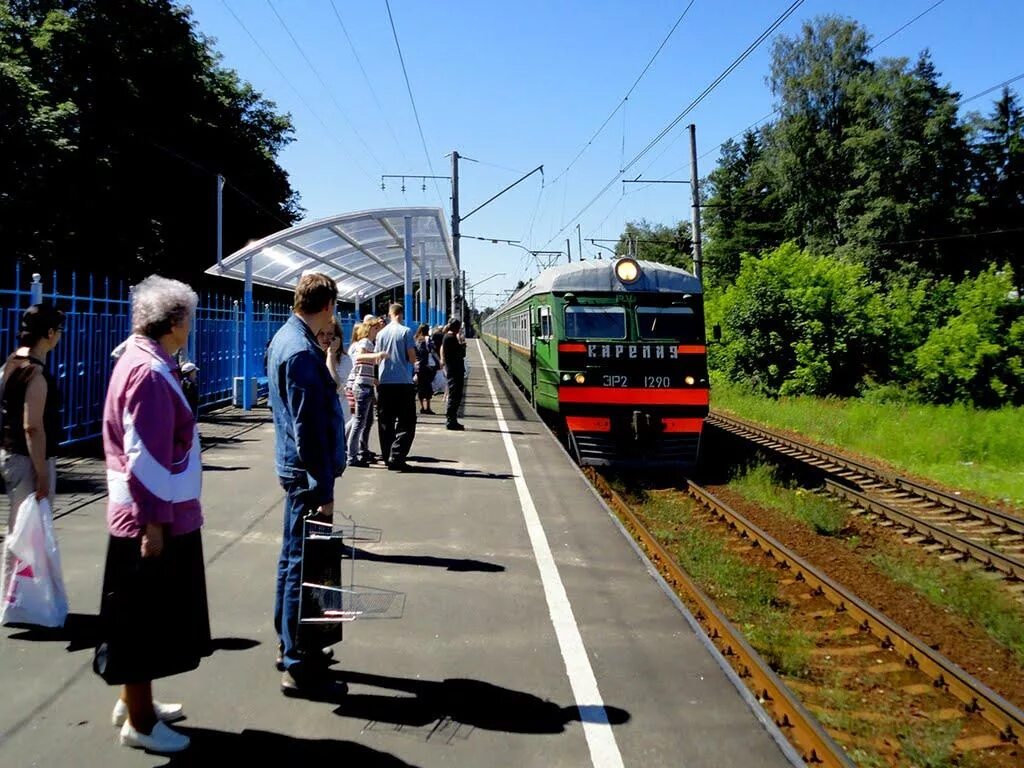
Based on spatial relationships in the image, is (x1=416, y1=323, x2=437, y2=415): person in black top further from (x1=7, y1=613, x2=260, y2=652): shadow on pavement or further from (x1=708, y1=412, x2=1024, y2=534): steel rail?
(x1=7, y1=613, x2=260, y2=652): shadow on pavement

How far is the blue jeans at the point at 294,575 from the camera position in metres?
4.12

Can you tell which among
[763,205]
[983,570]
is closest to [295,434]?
[983,570]

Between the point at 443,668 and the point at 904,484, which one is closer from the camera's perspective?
the point at 443,668

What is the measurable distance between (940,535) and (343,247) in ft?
36.1

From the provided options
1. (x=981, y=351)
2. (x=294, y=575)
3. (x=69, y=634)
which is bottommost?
Result: (x=69, y=634)

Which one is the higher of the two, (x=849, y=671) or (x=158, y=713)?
(x=158, y=713)

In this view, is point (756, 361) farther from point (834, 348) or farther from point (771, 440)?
point (771, 440)

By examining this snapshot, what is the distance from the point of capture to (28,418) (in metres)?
4.74

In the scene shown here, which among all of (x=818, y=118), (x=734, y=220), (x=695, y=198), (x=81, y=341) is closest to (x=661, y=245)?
(x=734, y=220)

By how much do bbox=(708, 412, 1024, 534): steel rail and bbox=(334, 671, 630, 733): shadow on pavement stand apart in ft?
23.5

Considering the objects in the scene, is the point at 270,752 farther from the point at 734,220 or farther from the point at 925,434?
the point at 734,220

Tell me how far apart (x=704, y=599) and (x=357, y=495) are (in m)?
3.85

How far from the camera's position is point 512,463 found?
1129 centimetres

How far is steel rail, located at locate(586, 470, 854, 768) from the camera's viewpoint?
155 inches
